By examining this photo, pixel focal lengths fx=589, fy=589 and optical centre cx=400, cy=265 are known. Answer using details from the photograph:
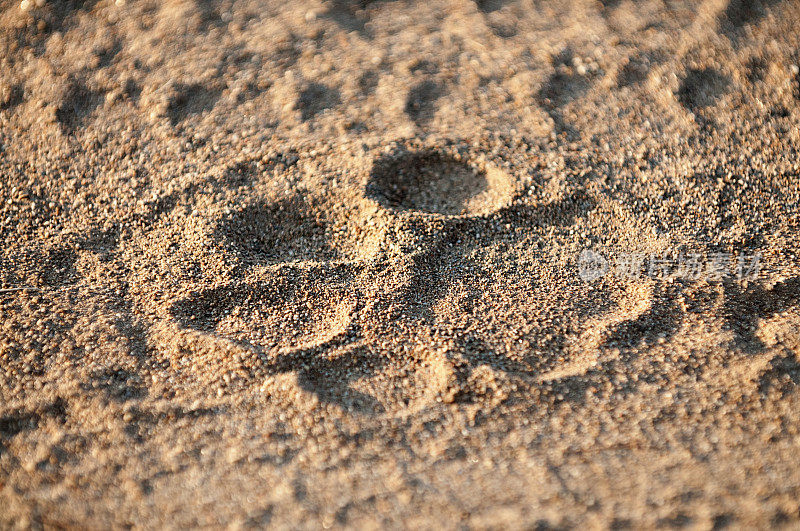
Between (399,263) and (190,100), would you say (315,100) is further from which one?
(399,263)

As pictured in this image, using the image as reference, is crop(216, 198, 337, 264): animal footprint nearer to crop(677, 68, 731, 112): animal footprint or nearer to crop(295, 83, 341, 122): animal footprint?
crop(295, 83, 341, 122): animal footprint

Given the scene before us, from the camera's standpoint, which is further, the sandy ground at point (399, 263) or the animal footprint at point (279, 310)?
the animal footprint at point (279, 310)

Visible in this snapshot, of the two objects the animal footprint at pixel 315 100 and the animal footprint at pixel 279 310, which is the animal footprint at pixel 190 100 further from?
the animal footprint at pixel 279 310

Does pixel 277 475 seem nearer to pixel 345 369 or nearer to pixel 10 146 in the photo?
pixel 345 369

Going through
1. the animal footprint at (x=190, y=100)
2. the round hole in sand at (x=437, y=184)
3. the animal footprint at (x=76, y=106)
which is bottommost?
the round hole in sand at (x=437, y=184)

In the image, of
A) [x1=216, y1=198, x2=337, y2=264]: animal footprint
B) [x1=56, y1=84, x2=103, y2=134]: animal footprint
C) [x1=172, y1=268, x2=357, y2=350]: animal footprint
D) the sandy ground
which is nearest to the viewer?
the sandy ground

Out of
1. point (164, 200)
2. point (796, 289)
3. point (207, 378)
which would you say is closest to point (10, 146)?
point (164, 200)

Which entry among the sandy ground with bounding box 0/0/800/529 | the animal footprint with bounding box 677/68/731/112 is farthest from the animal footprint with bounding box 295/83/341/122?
the animal footprint with bounding box 677/68/731/112

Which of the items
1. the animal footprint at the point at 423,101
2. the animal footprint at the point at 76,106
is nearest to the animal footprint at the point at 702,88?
the animal footprint at the point at 423,101
